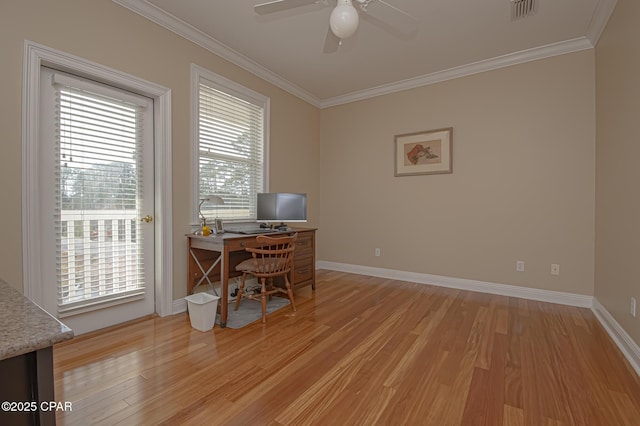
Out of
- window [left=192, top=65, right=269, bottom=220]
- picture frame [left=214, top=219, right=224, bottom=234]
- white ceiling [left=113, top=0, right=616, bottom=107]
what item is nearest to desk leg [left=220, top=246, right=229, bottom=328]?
picture frame [left=214, top=219, right=224, bottom=234]

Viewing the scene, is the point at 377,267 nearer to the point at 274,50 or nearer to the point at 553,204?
the point at 553,204

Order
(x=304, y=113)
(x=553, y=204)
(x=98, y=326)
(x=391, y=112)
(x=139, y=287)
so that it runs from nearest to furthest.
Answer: (x=98, y=326), (x=139, y=287), (x=553, y=204), (x=391, y=112), (x=304, y=113)

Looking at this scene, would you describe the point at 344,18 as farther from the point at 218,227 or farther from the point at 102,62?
the point at 218,227

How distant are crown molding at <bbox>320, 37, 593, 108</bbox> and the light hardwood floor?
2726mm

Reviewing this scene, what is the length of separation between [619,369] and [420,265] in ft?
7.33

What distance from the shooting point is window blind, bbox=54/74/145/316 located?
2.27 meters

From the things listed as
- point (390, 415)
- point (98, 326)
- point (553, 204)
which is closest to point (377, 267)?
point (553, 204)

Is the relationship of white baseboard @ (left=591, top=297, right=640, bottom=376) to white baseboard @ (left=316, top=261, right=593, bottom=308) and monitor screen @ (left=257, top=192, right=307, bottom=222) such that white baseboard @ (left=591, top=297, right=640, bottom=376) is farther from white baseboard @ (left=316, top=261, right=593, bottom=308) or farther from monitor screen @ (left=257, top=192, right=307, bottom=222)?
monitor screen @ (left=257, top=192, right=307, bottom=222)

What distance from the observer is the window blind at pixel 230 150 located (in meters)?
3.21

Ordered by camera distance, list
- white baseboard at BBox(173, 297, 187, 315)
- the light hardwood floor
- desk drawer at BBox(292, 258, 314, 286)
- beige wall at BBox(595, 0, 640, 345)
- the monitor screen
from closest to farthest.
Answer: the light hardwood floor, beige wall at BBox(595, 0, 640, 345), white baseboard at BBox(173, 297, 187, 315), desk drawer at BBox(292, 258, 314, 286), the monitor screen

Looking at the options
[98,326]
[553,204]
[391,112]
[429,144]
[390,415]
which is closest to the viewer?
[390,415]

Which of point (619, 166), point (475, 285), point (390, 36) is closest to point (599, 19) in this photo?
point (619, 166)

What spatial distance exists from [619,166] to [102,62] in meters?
4.19

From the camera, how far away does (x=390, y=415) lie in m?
1.53
